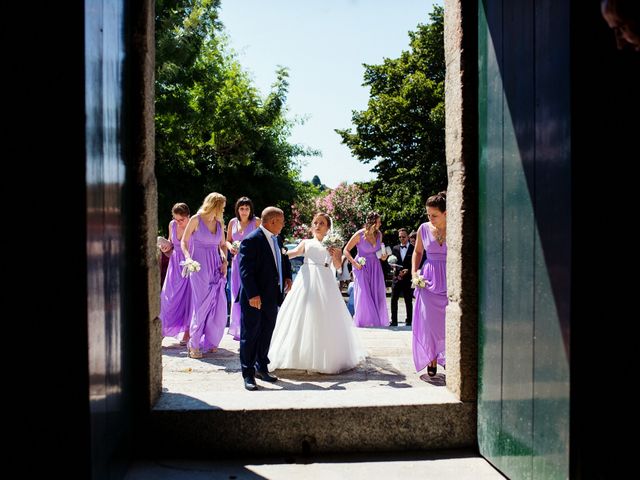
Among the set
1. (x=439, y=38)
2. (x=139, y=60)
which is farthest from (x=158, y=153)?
(x=439, y=38)

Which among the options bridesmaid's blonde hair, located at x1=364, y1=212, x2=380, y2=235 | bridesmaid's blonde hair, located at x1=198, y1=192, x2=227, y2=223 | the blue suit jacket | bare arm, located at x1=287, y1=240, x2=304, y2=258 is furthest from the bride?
bridesmaid's blonde hair, located at x1=364, y1=212, x2=380, y2=235

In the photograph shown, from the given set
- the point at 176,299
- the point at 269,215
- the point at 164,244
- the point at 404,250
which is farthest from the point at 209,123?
the point at 269,215

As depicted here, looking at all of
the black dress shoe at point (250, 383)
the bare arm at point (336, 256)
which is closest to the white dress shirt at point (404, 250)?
the bare arm at point (336, 256)

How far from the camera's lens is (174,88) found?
12.5 metres

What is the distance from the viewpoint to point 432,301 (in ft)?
20.4

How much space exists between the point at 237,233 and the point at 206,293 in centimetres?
176

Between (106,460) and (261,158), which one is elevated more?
(261,158)

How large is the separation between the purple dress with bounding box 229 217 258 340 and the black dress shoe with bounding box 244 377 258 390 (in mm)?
2690

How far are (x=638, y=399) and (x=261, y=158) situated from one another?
2180cm

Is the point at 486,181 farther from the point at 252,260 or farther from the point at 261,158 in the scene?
the point at 261,158

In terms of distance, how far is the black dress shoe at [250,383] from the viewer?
5.53 m

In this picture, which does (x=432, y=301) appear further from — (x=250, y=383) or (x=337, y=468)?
(x=337, y=468)

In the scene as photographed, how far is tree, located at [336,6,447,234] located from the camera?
26.2 metres

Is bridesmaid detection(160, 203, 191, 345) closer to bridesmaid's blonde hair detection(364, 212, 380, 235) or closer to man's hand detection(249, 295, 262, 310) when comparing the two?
man's hand detection(249, 295, 262, 310)
